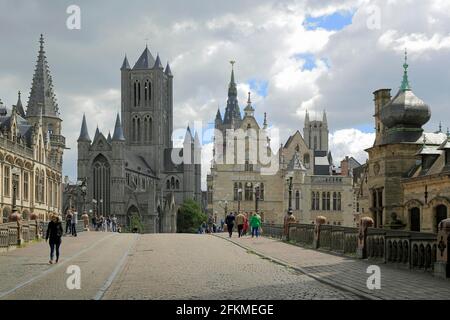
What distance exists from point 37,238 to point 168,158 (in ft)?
405

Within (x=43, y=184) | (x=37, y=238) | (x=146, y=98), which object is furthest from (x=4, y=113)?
(x=146, y=98)

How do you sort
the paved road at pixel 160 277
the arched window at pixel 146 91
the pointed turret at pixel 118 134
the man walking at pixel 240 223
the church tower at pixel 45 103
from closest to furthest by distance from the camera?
1. the paved road at pixel 160 277
2. the man walking at pixel 240 223
3. the church tower at pixel 45 103
4. the pointed turret at pixel 118 134
5. the arched window at pixel 146 91

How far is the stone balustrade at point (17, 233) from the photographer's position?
96.2 ft

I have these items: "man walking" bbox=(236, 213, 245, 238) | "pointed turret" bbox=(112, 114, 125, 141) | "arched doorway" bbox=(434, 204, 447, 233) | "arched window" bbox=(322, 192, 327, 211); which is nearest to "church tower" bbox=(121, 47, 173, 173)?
"pointed turret" bbox=(112, 114, 125, 141)

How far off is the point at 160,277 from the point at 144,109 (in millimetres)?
136989

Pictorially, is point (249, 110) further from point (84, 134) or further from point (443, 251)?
point (443, 251)

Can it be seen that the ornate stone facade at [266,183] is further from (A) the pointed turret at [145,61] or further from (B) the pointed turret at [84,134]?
(A) the pointed turret at [145,61]

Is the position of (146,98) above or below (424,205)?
above

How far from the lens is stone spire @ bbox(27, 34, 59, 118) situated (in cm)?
9456

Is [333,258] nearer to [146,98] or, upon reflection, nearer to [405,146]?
[405,146]

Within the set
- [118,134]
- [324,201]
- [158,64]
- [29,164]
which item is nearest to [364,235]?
[29,164]

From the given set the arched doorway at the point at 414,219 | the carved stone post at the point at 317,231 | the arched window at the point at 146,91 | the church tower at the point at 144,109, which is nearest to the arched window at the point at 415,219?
the arched doorway at the point at 414,219

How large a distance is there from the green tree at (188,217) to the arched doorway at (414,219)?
114 metres

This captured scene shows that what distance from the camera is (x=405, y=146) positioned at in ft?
107
